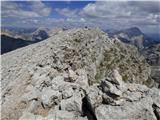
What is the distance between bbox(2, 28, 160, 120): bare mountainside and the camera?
26.4 m

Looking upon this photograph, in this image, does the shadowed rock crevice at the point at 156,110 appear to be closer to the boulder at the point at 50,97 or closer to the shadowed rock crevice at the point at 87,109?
the shadowed rock crevice at the point at 87,109

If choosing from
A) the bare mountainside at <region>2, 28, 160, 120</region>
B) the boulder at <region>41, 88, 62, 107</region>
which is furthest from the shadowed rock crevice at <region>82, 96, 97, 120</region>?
the boulder at <region>41, 88, 62, 107</region>

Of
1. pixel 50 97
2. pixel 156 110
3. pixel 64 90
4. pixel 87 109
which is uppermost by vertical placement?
pixel 64 90

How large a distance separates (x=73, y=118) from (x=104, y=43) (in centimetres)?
2694

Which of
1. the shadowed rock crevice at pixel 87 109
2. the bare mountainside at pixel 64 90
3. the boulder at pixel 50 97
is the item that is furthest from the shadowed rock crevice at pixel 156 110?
the boulder at pixel 50 97

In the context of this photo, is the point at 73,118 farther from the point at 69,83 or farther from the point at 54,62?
the point at 54,62

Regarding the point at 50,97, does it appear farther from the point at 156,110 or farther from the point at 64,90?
the point at 156,110

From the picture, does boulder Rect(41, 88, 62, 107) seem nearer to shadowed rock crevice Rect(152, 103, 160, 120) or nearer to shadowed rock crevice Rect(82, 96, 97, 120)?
shadowed rock crevice Rect(82, 96, 97, 120)

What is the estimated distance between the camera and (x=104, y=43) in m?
51.3

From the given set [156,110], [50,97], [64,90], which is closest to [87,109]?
[64,90]

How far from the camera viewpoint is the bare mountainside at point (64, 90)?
26406mm

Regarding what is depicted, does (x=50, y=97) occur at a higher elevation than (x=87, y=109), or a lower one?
higher

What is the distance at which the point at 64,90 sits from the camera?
96.9 ft

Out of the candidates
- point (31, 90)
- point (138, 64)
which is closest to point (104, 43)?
point (138, 64)
